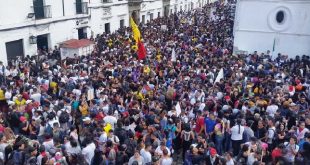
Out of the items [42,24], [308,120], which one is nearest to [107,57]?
[42,24]

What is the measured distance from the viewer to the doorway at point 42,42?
22.3m

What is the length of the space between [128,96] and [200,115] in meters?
3.05

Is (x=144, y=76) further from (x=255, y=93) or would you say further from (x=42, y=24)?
(x=42, y=24)

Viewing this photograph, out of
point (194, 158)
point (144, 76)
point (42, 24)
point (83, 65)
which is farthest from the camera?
point (42, 24)

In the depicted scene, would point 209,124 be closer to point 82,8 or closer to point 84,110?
point 84,110

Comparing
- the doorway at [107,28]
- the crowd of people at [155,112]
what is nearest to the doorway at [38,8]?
the crowd of people at [155,112]

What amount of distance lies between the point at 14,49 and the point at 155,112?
42.3ft

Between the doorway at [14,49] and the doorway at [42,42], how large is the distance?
1640 millimetres

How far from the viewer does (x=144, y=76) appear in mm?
14836

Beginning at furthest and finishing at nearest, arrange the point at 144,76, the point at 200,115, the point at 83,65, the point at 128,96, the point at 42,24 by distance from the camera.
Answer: the point at 42,24 → the point at 83,65 → the point at 144,76 → the point at 128,96 → the point at 200,115

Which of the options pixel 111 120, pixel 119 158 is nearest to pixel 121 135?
pixel 111 120

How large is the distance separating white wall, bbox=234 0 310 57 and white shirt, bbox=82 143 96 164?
1767 cm

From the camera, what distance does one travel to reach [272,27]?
2291 cm

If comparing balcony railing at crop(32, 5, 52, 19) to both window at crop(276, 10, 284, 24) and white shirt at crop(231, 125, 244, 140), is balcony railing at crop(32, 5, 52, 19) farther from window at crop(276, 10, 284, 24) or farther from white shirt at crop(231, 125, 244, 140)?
white shirt at crop(231, 125, 244, 140)
